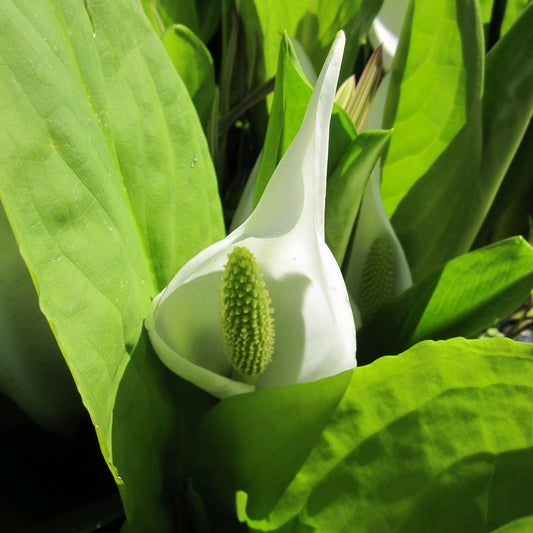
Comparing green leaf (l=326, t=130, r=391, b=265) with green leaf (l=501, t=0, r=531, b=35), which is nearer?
green leaf (l=326, t=130, r=391, b=265)

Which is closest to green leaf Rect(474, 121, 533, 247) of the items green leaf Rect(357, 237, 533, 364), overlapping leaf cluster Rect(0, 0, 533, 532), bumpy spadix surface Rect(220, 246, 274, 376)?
overlapping leaf cluster Rect(0, 0, 533, 532)

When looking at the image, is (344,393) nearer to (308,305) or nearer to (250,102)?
(308,305)

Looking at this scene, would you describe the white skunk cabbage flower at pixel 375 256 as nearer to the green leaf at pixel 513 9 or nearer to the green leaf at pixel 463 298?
the green leaf at pixel 463 298

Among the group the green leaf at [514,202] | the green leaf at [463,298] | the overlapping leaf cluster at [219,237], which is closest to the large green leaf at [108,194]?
the overlapping leaf cluster at [219,237]

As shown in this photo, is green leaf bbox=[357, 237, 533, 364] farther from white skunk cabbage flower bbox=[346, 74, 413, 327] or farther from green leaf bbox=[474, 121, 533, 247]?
green leaf bbox=[474, 121, 533, 247]

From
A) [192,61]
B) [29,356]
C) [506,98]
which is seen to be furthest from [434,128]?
[29,356]

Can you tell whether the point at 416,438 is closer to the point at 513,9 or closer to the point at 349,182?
the point at 349,182
